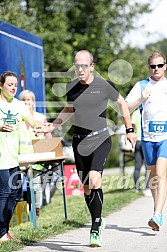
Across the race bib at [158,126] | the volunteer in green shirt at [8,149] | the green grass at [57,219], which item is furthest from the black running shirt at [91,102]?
the green grass at [57,219]

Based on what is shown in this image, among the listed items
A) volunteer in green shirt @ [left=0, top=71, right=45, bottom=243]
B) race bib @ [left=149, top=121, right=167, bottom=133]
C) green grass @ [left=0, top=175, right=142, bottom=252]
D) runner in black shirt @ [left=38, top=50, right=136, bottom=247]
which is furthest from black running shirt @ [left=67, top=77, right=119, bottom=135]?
green grass @ [left=0, top=175, right=142, bottom=252]

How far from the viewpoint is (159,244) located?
7383mm

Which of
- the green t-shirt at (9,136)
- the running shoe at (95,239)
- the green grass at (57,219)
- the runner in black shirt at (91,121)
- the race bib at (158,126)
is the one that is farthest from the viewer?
the race bib at (158,126)

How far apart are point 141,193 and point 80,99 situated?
24.0ft

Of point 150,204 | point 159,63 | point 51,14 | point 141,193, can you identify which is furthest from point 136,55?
point 159,63

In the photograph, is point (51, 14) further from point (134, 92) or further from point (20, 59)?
point (134, 92)

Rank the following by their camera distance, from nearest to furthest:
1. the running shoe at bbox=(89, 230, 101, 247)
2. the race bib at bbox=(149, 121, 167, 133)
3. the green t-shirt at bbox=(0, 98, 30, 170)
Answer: the running shoe at bbox=(89, 230, 101, 247)
the green t-shirt at bbox=(0, 98, 30, 170)
the race bib at bbox=(149, 121, 167, 133)

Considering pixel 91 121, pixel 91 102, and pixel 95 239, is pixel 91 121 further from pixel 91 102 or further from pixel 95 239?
pixel 95 239

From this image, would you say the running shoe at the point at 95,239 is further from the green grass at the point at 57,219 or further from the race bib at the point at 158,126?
the race bib at the point at 158,126

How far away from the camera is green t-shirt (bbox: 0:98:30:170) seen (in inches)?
299

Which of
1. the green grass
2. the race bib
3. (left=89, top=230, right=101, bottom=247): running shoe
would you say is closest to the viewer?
(left=89, top=230, right=101, bottom=247): running shoe

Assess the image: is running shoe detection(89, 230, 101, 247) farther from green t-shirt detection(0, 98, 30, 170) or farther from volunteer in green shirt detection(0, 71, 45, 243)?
green t-shirt detection(0, 98, 30, 170)

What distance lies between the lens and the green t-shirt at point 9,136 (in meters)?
7.60

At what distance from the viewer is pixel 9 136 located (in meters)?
7.66
